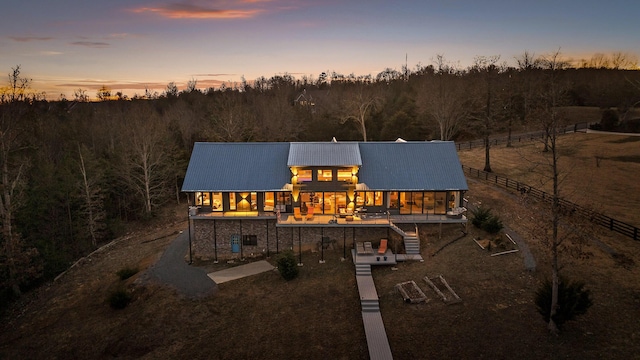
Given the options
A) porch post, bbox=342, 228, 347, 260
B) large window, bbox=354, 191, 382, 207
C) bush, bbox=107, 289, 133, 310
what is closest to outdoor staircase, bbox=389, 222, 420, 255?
large window, bbox=354, 191, 382, 207

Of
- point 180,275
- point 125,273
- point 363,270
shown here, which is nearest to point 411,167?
point 363,270

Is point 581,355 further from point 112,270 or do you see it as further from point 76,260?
point 76,260

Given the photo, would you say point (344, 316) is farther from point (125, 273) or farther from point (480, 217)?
point (125, 273)

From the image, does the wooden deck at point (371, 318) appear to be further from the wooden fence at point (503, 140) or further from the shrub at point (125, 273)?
the wooden fence at point (503, 140)

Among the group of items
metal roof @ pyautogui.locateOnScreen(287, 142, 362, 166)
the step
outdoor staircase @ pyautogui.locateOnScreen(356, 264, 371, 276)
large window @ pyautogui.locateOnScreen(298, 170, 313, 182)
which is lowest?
the step

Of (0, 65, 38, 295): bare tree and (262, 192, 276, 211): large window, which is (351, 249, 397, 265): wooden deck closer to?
(262, 192, 276, 211): large window

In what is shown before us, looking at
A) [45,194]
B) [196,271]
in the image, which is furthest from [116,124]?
[196,271]

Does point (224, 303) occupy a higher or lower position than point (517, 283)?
lower

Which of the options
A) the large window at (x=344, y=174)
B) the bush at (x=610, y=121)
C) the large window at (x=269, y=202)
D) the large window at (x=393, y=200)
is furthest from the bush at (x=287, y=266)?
the bush at (x=610, y=121)
